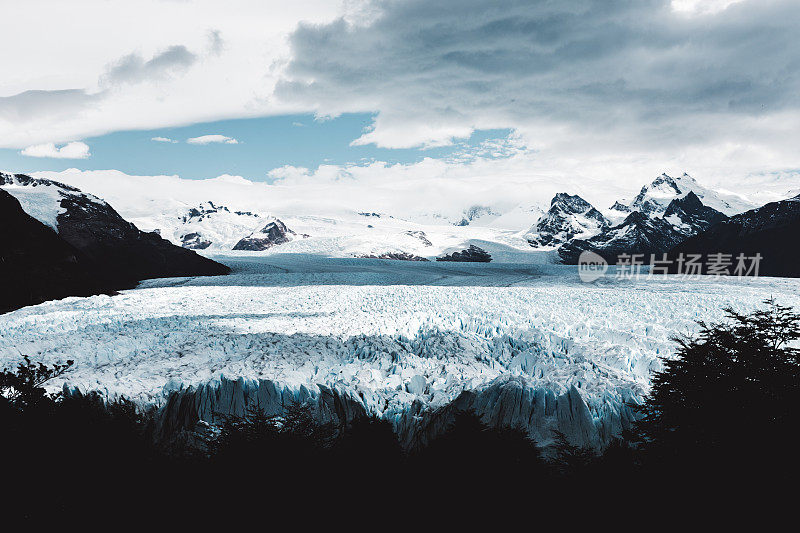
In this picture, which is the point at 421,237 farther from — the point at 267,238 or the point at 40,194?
the point at 40,194

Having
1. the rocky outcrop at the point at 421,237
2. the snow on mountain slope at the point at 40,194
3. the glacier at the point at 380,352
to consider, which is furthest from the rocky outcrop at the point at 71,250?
the rocky outcrop at the point at 421,237

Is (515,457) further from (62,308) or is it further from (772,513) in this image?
(62,308)

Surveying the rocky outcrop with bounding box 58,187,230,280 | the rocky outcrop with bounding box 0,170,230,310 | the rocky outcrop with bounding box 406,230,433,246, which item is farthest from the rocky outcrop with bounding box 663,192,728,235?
the rocky outcrop with bounding box 0,170,230,310

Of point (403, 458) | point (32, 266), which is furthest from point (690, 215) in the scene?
point (403, 458)

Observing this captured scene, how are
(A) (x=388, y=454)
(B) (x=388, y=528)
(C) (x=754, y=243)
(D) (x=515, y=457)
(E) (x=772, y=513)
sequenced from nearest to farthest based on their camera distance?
(E) (x=772, y=513), (B) (x=388, y=528), (D) (x=515, y=457), (A) (x=388, y=454), (C) (x=754, y=243)

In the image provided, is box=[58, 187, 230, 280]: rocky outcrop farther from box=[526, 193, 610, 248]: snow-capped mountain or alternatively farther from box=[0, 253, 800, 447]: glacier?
box=[526, 193, 610, 248]: snow-capped mountain

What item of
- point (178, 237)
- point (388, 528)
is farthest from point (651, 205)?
point (388, 528)
